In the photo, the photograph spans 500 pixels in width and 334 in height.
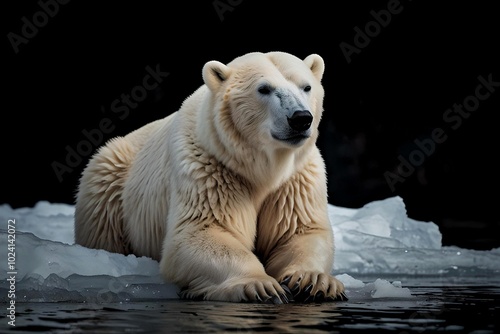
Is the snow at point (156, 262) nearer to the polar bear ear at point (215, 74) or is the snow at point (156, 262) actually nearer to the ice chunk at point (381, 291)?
the ice chunk at point (381, 291)

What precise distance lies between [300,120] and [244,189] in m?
0.76

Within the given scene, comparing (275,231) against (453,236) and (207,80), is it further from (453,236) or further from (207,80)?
(453,236)

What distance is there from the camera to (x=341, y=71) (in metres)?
10.3

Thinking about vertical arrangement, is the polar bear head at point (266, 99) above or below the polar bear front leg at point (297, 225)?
above

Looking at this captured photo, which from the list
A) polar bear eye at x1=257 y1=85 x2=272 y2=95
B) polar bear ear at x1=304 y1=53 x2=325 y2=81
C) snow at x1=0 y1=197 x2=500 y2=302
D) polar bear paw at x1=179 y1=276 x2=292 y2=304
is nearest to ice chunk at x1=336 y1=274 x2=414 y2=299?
snow at x1=0 y1=197 x2=500 y2=302

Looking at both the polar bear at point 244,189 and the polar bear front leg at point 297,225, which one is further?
the polar bear front leg at point 297,225

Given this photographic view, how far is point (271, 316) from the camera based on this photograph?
346cm

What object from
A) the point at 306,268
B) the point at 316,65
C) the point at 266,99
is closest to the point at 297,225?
the point at 306,268

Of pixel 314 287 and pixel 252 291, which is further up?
pixel 252 291

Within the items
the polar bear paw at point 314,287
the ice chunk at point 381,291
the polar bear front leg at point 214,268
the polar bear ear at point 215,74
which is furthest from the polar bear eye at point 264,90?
the ice chunk at point 381,291

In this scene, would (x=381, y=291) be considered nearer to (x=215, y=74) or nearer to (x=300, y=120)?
(x=300, y=120)

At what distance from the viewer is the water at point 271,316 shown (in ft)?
9.90

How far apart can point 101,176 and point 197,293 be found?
193 cm

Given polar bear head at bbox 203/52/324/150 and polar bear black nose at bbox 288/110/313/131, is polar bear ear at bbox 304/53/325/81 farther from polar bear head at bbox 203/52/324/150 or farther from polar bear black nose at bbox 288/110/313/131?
polar bear black nose at bbox 288/110/313/131
